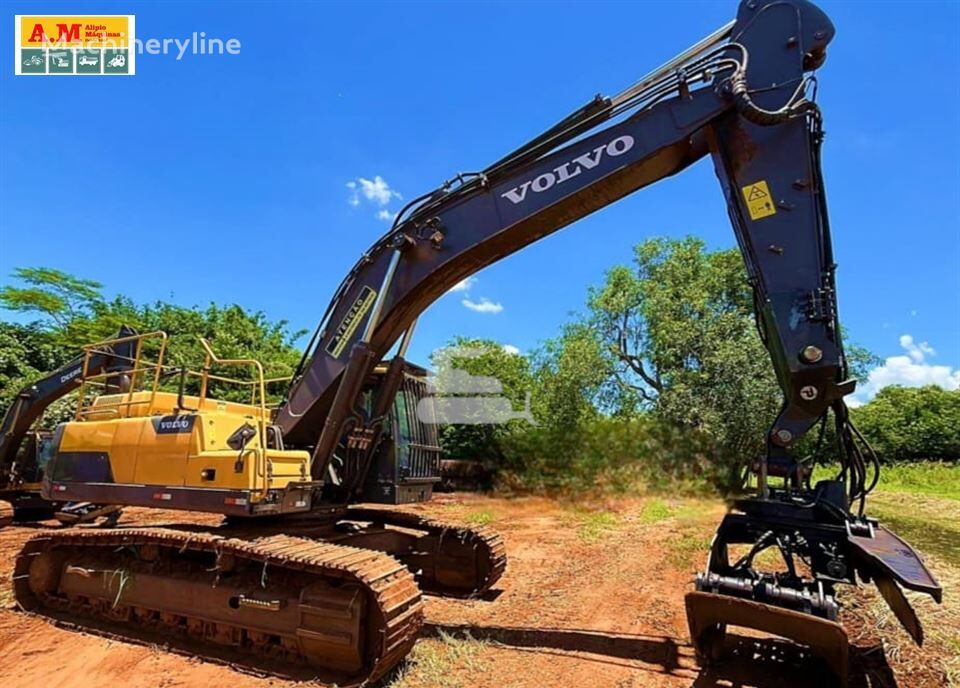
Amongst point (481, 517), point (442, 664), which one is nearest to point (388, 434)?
point (442, 664)

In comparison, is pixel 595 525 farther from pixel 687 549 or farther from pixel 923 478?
pixel 923 478

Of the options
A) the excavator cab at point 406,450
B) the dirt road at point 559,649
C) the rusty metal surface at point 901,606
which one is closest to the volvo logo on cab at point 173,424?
the excavator cab at point 406,450

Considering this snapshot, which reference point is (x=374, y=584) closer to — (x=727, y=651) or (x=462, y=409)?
(x=727, y=651)

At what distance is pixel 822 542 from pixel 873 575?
37 centimetres

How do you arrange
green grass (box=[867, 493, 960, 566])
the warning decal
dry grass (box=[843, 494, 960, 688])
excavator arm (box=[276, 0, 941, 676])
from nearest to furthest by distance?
excavator arm (box=[276, 0, 941, 676])
dry grass (box=[843, 494, 960, 688])
the warning decal
green grass (box=[867, 493, 960, 566])

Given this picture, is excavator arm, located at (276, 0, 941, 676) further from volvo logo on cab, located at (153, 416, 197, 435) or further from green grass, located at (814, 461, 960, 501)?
green grass, located at (814, 461, 960, 501)

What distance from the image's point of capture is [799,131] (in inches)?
186

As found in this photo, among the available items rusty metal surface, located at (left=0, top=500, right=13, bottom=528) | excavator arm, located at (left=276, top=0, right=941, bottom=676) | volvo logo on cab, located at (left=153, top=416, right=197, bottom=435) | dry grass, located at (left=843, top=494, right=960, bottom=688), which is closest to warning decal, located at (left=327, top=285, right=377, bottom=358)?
excavator arm, located at (left=276, top=0, right=941, bottom=676)

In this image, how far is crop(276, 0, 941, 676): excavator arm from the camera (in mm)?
4047

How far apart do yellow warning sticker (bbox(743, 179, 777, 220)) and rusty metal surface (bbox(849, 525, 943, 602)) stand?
7.85 feet

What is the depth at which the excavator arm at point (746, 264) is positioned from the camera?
405cm

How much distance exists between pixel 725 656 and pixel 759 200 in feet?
11.5

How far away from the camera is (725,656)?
4.70m

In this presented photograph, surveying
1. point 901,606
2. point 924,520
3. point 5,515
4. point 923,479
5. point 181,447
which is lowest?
point 923,479
